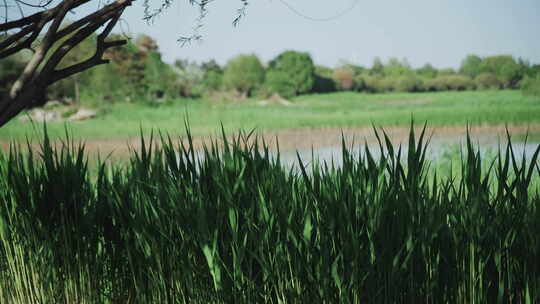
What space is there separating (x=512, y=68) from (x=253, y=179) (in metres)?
9.71

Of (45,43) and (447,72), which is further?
(447,72)

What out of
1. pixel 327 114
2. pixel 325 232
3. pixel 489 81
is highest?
pixel 489 81

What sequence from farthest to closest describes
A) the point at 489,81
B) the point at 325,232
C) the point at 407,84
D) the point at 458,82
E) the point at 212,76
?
the point at 212,76 < the point at 407,84 < the point at 458,82 < the point at 489,81 < the point at 325,232

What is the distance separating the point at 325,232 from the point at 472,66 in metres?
10.1

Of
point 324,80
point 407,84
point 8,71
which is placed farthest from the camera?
point 324,80

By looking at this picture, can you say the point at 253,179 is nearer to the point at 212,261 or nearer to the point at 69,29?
the point at 212,261

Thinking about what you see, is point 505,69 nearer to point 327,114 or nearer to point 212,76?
point 327,114

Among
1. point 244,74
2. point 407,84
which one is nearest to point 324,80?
point 407,84

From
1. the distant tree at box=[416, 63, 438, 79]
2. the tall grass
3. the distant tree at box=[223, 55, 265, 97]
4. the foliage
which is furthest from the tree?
the distant tree at box=[223, 55, 265, 97]

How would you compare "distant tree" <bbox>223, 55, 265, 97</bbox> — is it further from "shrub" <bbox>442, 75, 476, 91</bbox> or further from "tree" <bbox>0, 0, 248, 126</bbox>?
"tree" <bbox>0, 0, 248, 126</bbox>

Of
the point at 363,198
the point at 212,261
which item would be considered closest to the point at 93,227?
the point at 212,261

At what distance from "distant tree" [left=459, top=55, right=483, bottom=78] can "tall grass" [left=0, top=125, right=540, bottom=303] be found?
967 centimetres

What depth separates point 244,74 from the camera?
13297 mm

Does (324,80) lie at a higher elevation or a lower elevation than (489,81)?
higher
